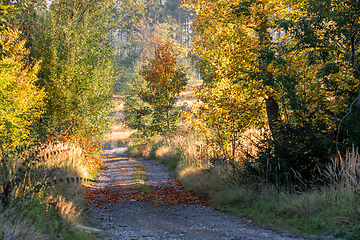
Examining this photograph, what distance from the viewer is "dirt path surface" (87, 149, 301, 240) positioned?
5980 millimetres

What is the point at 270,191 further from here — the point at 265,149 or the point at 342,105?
the point at 342,105

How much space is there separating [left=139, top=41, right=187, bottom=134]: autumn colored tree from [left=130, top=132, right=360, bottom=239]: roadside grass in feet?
29.2

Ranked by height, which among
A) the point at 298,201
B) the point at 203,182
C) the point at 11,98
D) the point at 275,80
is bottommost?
the point at 203,182

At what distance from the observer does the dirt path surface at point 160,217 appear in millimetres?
5980

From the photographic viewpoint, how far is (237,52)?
10039mm

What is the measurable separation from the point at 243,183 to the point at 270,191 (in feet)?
4.36

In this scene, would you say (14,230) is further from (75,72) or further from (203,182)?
(75,72)

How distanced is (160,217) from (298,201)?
11.6 feet

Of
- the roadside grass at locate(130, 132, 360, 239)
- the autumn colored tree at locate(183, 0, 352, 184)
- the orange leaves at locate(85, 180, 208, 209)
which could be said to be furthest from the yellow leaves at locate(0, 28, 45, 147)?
the roadside grass at locate(130, 132, 360, 239)

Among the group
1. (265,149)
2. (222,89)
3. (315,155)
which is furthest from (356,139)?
(222,89)

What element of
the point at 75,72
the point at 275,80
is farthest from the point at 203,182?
the point at 75,72

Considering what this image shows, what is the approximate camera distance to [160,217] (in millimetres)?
7461

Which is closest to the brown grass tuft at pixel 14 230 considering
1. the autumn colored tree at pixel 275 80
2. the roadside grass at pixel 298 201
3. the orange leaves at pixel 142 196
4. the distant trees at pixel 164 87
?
the orange leaves at pixel 142 196

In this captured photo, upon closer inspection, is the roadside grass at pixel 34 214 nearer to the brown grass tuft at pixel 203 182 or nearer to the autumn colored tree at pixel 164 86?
the brown grass tuft at pixel 203 182
